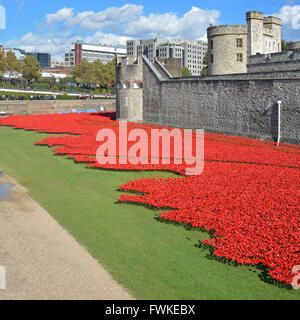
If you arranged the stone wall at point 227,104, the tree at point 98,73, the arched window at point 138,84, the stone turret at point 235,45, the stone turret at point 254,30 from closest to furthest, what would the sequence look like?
the stone wall at point 227,104, the arched window at point 138,84, the stone turret at point 254,30, the stone turret at point 235,45, the tree at point 98,73

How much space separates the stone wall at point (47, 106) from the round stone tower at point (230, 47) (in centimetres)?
2594

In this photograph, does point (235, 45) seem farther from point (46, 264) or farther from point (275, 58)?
point (46, 264)

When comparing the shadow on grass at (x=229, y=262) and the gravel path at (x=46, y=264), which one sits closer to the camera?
the gravel path at (x=46, y=264)

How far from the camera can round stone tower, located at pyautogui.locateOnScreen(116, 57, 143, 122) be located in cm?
4262

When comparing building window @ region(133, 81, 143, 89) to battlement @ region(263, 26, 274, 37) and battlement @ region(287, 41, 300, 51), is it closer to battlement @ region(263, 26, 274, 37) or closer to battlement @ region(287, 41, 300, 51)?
battlement @ region(263, 26, 274, 37)

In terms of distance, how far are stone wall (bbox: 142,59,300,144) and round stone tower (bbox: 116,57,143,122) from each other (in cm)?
66

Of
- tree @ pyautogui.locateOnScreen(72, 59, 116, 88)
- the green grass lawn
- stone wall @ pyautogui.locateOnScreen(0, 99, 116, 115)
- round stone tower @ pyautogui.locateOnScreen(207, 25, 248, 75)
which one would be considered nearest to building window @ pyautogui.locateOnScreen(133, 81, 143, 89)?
round stone tower @ pyautogui.locateOnScreen(207, 25, 248, 75)

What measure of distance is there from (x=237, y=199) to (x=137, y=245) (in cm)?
454

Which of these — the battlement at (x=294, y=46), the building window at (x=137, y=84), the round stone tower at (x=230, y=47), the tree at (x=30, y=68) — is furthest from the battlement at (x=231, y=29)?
the tree at (x=30, y=68)

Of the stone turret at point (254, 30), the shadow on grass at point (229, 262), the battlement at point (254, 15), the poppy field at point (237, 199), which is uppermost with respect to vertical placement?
the battlement at point (254, 15)

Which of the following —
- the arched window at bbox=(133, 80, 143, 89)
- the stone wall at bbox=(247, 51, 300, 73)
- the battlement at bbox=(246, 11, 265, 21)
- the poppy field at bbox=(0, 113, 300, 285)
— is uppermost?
the battlement at bbox=(246, 11, 265, 21)

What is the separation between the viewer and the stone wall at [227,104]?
26547 mm

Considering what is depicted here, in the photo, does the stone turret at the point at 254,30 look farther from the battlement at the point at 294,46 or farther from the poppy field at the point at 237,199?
the poppy field at the point at 237,199

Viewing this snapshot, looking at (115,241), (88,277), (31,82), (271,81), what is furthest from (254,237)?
(31,82)
